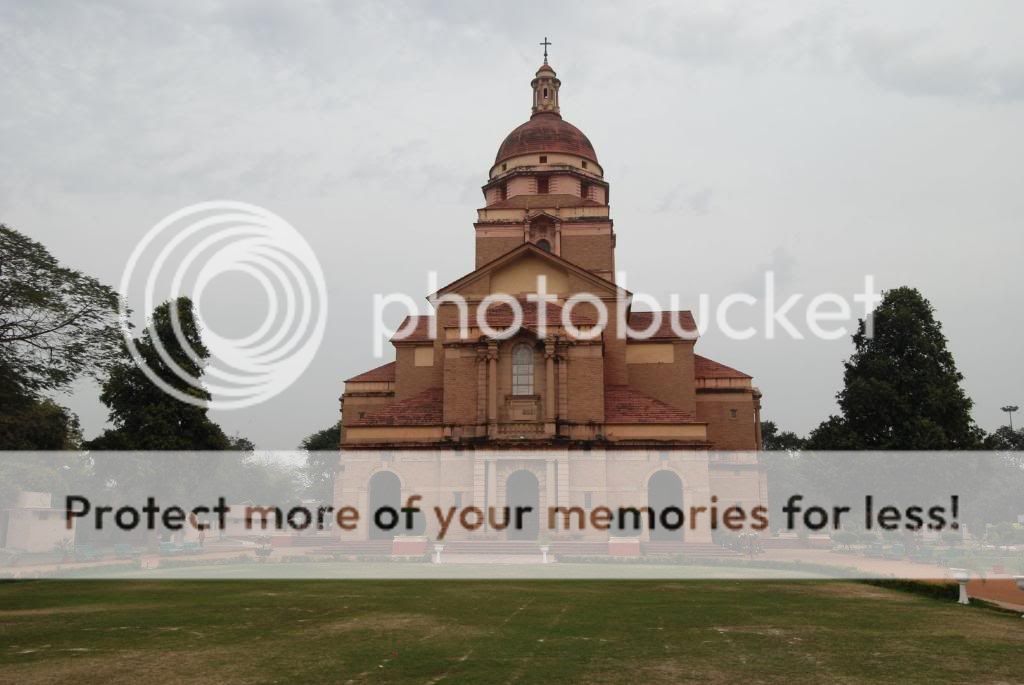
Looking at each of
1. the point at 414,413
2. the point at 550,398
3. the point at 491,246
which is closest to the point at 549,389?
the point at 550,398

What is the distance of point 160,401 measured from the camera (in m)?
47.8

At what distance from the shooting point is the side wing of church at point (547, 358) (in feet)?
146

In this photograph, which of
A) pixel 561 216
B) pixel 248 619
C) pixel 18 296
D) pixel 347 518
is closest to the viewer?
pixel 248 619

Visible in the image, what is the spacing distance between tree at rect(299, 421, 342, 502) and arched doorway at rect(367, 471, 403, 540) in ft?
121

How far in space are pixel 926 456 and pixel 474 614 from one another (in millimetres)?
31390

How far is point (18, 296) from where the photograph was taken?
30875mm

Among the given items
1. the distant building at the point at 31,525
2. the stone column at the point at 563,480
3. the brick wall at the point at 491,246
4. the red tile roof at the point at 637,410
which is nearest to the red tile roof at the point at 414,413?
the stone column at the point at 563,480

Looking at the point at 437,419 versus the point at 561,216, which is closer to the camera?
the point at 437,419

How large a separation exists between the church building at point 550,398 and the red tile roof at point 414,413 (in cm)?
9

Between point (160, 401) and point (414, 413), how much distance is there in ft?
46.1

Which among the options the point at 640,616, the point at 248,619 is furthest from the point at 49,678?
the point at 640,616

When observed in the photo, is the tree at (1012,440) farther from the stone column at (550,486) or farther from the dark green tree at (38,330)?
the dark green tree at (38,330)

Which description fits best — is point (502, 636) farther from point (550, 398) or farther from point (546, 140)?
point (546, 140)

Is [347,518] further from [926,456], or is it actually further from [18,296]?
[926,456]
